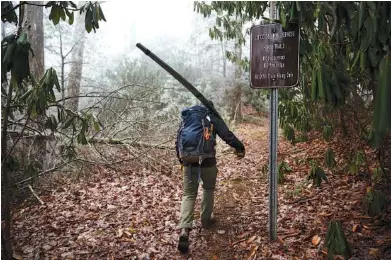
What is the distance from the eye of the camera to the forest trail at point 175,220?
3.78 meters

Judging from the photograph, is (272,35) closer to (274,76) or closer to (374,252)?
(274,76)

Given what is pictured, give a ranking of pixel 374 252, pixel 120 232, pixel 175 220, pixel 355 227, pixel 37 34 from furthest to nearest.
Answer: pixel 37 34 < pixel 175 220 < pixel 120 232 < pixel 355 227 < pixel 374 252

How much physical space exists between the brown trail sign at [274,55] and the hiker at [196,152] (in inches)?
33.3

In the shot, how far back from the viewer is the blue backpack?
3988 mm

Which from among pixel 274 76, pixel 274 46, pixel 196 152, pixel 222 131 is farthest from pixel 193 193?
pixel 274 46

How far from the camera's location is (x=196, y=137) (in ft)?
13.1

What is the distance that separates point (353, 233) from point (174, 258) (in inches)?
86.1

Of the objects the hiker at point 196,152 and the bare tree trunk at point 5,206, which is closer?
the bare tree trunk at point 5,206

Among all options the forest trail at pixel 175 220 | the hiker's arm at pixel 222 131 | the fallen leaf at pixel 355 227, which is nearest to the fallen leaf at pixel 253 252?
the forest trail at pixel 175 220

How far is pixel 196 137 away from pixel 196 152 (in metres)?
0.19

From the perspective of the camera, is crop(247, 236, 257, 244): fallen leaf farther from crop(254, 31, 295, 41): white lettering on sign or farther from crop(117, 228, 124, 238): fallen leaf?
crop(254, 31, 295, 41): white lettering on sign

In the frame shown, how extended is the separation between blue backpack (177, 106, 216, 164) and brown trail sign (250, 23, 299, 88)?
848mm

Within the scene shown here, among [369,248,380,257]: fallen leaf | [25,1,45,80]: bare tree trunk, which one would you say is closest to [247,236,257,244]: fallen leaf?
[369,248,380,257]: fallen leaf

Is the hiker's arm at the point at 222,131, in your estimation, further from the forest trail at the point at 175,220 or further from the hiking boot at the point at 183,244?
the hiking boot at the point at 183,244
